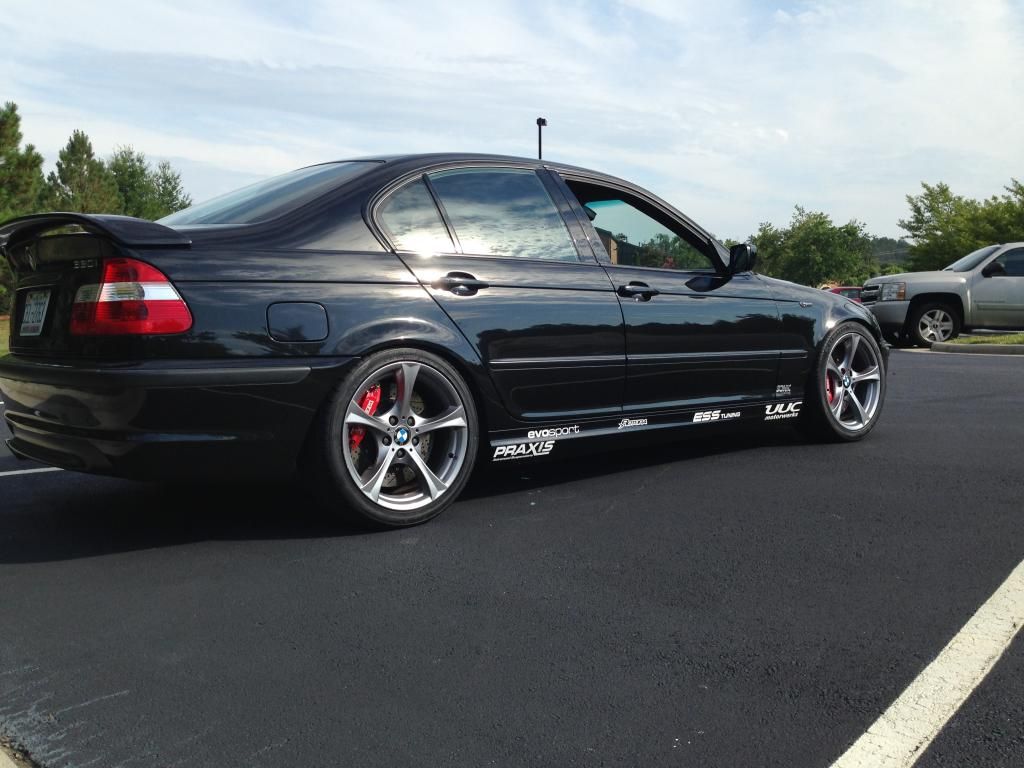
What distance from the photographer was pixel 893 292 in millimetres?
15266

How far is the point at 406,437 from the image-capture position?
3.87 metres

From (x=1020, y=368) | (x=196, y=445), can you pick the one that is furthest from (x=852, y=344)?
(x=1020, y=368)

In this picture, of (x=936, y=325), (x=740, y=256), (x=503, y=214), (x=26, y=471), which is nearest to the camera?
(x=503, y=214)

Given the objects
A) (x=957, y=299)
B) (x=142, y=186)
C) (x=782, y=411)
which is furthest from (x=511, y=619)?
(x=142, y=186)

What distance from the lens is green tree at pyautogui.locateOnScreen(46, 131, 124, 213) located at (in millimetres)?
57906

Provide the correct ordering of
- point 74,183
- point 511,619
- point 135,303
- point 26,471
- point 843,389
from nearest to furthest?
point 511,619
point 135,303
point 26,471
point 843,389
point 74,183

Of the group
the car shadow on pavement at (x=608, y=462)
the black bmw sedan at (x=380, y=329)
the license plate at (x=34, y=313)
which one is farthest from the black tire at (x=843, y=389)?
the license plate at (x=34, y=313)

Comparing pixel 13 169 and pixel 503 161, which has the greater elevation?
pixel 13 169

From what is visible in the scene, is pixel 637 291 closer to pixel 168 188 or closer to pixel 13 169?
pixel 13 169

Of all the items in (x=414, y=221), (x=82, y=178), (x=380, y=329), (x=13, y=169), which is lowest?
(x=380, y=329)

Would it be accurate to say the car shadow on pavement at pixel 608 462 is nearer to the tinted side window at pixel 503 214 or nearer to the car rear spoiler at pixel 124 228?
the tinted side window at pixel 503 214

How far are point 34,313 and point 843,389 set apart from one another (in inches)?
168

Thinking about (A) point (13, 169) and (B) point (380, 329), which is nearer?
(B) point (380, 329)

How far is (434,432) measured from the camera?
4.07 meters
